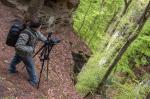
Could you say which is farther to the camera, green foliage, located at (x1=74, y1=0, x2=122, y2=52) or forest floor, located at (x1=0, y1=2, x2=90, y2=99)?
green foliage, located at (x1=74, y1=0, x2=122, y2=52)

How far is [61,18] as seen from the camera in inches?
639

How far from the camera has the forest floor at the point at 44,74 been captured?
9781mm

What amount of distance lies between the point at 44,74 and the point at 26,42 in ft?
9.25

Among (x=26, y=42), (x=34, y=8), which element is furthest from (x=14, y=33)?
(x=34, y=8)

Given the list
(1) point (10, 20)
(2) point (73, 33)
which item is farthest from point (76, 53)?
(1) point (10, 20)

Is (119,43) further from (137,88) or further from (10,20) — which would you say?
(10,20)

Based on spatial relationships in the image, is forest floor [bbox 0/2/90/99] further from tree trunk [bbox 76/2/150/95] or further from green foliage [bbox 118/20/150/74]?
green foliage [bbox 118/20/150/74]

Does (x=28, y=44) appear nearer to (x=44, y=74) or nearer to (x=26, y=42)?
(x=26, y=42)

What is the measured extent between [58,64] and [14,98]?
4896 millimetres

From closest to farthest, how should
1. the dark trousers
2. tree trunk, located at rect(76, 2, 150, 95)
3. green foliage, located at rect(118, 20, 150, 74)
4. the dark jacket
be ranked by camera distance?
the dark jacket → the dark trousers → tree trunk, located at rect(76, 2, 150, 95) → green foliage, located at rect(118, 20, 150, 74)

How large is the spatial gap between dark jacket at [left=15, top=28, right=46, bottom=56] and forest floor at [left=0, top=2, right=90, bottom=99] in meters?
1.02

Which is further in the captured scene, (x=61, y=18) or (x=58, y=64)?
(x=61, y=18)

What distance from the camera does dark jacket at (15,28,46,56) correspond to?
9.37 m

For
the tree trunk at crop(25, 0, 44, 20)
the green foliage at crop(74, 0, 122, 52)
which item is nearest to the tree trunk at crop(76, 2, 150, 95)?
the green foliage at crop(74, 0, 122, 52)
